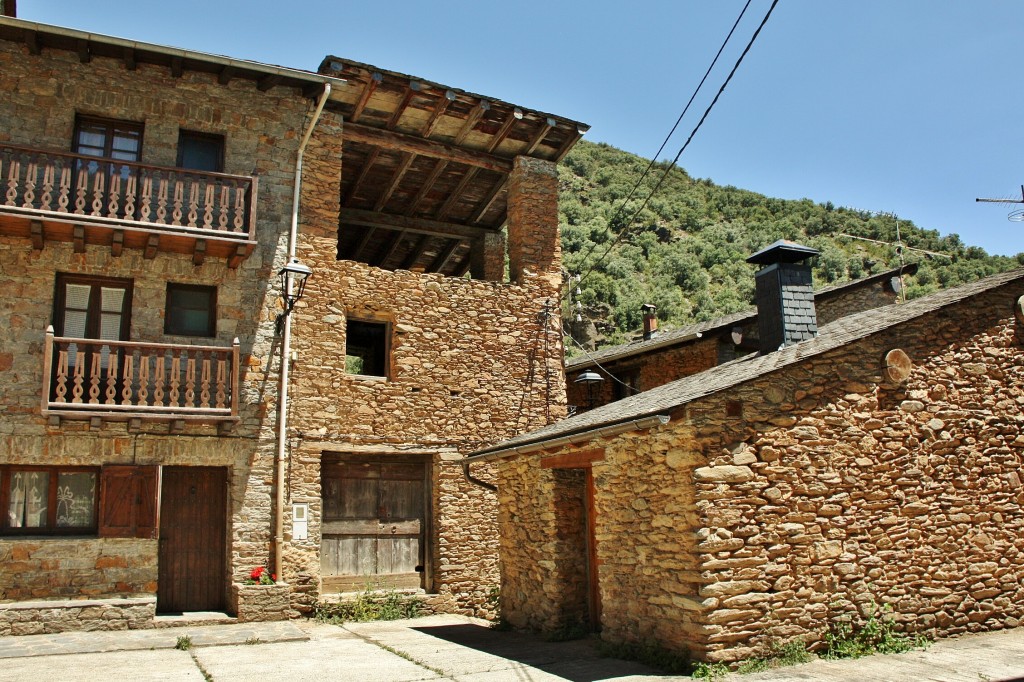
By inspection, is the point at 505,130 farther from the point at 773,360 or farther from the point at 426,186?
the point at 773,360

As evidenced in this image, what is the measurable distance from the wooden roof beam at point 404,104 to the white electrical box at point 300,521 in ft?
22.4

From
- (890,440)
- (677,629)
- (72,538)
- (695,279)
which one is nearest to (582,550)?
(677,629)

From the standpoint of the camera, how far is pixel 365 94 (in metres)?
13.7

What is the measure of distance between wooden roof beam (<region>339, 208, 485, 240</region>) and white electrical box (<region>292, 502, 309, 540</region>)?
6.65 meters

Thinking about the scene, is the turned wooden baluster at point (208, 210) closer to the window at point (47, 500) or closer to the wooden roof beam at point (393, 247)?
the window at point (47, 500)

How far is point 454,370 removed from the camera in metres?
14.2

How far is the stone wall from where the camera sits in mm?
8125

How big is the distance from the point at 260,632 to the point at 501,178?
965 cm

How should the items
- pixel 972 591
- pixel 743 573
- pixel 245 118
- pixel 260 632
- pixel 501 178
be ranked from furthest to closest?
pixel 501 178 < pixel 245 118 < pixel 260 632 < pixel 972 591 < pixel 743 573

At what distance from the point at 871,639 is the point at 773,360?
318 cm

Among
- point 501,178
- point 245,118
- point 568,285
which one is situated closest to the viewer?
point 245,118

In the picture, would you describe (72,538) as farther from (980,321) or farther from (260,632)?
(980,321)

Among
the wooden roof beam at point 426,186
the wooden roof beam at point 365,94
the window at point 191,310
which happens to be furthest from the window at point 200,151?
the wooden roof beam at point 426,186

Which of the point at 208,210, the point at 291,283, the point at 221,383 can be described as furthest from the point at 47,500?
the point at 208,210
